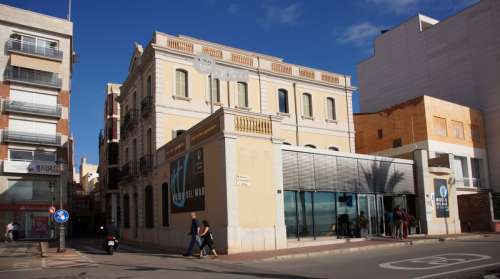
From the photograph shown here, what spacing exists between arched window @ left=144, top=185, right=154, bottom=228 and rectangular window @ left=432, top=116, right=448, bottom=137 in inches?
890

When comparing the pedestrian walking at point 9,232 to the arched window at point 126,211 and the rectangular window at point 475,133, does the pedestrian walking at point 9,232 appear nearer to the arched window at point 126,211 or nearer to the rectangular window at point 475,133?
the arched window at point 126,211

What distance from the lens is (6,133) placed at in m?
38.3

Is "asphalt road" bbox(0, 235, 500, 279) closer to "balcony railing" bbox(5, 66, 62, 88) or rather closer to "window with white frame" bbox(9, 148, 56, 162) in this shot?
"window with white frame" bbox(9, 148, 56, 162)

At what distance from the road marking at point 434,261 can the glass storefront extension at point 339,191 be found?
25.2ft

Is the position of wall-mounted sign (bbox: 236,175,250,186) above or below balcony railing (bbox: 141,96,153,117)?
below

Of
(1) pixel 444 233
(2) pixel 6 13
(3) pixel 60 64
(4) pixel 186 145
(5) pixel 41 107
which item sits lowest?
(1) pixel 444 233

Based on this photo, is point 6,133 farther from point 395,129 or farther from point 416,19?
point 416,19

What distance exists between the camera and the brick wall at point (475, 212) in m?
31.4

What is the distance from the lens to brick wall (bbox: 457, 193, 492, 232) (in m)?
31.4

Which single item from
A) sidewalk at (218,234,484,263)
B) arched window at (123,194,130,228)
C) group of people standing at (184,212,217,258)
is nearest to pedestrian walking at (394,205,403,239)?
sidewalk at (218,234,484,263)

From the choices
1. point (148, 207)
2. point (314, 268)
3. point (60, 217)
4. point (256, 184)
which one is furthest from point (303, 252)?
point (148, 207)

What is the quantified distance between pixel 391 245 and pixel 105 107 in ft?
169

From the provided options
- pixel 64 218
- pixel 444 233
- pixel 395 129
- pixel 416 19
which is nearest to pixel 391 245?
pixel 444 233

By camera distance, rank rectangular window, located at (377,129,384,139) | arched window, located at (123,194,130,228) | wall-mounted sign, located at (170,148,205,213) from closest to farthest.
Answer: wall-mounted sign, located at (170,148,205,213)
arched window, located at (123,194,130,228)
rectangular window, located at (377,129,384,139)
